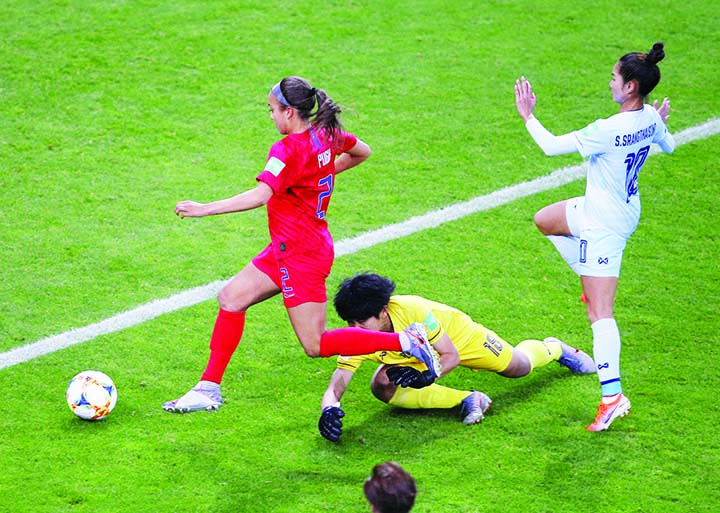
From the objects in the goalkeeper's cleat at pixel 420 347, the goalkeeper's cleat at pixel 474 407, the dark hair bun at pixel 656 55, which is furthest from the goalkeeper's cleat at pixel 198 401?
the dark hair bun at pixel 656 55

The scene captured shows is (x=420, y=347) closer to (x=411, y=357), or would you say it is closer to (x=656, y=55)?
(x=411, y=357)

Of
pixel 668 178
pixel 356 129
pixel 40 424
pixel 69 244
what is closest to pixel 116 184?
pixel 69 244

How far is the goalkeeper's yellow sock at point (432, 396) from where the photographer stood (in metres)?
6.36

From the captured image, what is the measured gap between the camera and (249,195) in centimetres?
564

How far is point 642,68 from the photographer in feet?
19.6

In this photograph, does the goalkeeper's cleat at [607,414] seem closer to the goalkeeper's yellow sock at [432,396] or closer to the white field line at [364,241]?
the goalkeeper's yellow sock at [432,396]

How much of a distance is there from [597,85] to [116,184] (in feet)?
15.8

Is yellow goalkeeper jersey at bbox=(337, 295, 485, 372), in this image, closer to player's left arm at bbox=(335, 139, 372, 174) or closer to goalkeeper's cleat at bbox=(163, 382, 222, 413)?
goalkeeper's cleat at bbox=(163, 382, 222, 413)

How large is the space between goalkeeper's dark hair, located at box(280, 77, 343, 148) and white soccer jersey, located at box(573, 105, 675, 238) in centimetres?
137

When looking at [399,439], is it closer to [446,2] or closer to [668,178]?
[668,178]

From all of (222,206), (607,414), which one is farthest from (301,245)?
(607,414)

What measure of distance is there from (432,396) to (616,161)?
5.69 feet

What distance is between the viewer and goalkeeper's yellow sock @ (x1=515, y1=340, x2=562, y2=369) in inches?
264

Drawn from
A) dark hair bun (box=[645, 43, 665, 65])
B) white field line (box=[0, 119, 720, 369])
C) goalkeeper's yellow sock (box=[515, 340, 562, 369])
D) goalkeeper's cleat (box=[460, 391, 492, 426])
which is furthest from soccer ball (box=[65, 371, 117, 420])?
dark hair bun (box=[645, 43, 665, 65])
